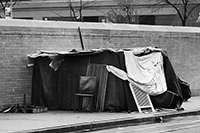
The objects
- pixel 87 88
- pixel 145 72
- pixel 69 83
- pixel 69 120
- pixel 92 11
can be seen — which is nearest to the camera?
pixel 69 120

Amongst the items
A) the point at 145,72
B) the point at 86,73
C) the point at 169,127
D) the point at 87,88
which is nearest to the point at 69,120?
the point at 87,88

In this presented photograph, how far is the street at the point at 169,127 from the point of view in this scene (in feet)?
42.6

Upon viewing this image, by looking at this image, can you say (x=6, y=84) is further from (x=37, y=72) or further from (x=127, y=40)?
(x=127, y=40)

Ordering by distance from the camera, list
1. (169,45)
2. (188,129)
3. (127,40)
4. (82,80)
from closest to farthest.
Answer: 1. (188,129)
2. (82,80)
3. (127,40)
4. (169,45)

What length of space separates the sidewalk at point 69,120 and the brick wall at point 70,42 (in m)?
1.44

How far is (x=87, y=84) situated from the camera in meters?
15.7

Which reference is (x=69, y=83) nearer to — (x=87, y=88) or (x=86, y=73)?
(x=86, y=73)

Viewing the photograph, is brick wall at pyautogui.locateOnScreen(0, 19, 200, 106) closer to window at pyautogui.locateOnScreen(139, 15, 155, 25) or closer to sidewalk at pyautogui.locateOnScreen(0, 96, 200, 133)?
sidewalk at pyautogui.locateOnScreen(0, 96, 200, 133)

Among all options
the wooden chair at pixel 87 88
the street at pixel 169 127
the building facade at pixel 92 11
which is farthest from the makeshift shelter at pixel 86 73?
the building facade at pixel 92 11

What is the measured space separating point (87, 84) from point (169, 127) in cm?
317

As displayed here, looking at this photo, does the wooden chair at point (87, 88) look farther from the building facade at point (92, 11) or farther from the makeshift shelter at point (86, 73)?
the building facade at point (92, 11)

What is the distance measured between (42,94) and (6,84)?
46.8 inches

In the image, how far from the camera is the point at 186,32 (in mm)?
22328

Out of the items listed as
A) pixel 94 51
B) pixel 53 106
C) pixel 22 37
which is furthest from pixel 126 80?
pixel 22 37
